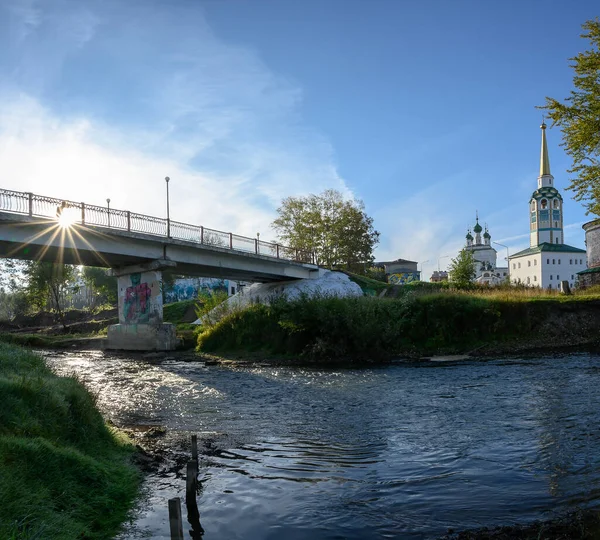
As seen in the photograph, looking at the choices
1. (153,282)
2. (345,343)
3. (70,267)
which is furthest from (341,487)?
(70,267)

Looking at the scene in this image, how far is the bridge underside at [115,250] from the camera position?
2959 centimetres

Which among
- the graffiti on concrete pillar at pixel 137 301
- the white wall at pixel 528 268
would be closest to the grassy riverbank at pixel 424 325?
the graffiti on concrete pillar at pixel 137 301

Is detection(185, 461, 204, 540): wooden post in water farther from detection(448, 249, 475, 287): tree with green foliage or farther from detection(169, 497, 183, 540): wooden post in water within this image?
detection(448, 249, 475, 287): tree with green foliage

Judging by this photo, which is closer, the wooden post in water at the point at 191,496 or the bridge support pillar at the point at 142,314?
the wooden post in water at the point at 191,496

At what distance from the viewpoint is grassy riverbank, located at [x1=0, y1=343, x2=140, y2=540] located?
5.63 meters

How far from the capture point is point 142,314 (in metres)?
39.3

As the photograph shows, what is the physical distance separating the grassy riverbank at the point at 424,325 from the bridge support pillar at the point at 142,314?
9.63 m

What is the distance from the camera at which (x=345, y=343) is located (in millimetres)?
26359

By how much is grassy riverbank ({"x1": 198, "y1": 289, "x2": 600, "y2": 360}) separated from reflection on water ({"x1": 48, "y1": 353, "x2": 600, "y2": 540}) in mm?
7480

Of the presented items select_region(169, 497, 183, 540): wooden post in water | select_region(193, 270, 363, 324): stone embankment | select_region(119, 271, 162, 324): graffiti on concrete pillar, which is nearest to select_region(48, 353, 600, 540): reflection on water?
select_region(169, 497, 183, 540): wooden post in water

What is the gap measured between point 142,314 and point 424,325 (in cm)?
2108

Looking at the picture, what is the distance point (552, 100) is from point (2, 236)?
29123mm

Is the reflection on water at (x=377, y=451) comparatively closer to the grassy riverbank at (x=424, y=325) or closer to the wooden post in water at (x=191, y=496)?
the wooden post in water at (x=191, y=496)

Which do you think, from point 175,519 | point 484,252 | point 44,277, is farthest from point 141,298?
point 484,252
